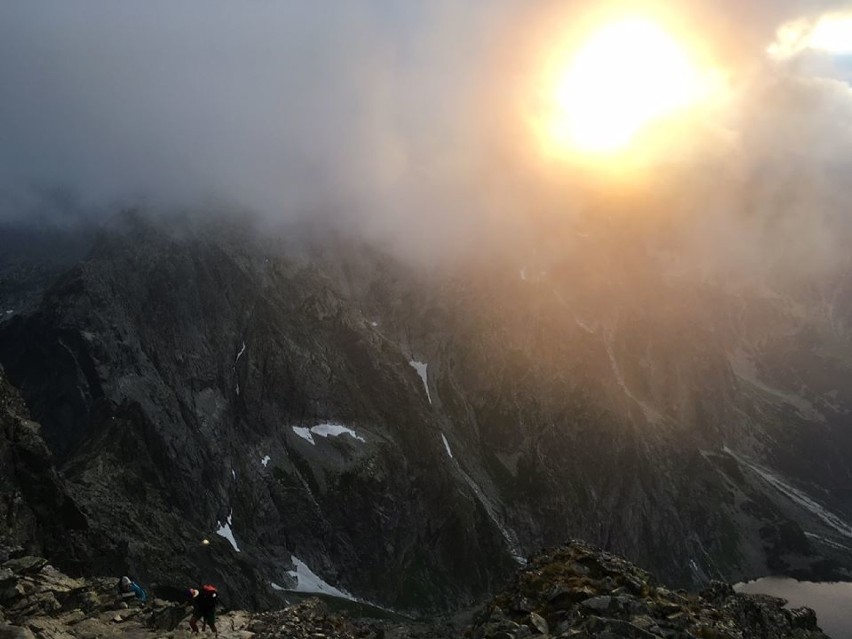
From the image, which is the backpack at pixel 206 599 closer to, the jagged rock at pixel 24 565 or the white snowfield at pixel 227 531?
the jagged rock at pixel 24 565

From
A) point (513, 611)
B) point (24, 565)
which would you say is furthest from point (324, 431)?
point (513, 611)

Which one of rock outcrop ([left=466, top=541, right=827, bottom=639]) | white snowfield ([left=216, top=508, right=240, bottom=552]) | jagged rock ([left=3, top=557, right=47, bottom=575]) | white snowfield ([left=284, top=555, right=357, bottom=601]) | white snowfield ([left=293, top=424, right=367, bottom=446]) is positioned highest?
white snowfield ([left=293, top=424, right=367, bottom=446])

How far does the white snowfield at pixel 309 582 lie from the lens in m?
153

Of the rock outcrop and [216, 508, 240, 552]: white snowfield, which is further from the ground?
[216, 508, 240, 552]: white snowfield

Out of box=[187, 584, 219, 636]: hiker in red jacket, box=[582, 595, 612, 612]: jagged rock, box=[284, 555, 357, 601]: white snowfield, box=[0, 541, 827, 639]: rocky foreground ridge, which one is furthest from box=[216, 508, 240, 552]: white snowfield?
box=[582, 595, 612, 612]: jagged rock

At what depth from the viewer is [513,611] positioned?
3316cm

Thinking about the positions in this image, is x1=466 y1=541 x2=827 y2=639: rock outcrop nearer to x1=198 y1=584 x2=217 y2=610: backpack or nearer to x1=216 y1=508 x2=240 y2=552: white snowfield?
x1=198 y1=584 x2=217 y2=610: backpack

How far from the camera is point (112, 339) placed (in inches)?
6791

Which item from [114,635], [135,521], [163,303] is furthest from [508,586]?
[163,303]

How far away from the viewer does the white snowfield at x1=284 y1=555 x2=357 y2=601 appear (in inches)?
6009

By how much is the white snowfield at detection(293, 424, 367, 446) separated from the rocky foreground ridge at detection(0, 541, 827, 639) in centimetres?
14687

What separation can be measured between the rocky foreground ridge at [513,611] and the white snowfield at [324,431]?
14687 centimetres

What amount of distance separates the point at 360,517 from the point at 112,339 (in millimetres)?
79796

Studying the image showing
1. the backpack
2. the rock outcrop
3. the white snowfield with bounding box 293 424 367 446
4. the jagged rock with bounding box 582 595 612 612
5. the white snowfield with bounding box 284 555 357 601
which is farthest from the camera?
the white snowfield with bounding box 293 424 367 446
